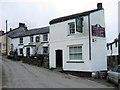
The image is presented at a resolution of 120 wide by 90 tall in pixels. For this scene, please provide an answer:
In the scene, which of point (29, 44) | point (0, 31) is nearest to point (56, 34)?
point (29, 44)

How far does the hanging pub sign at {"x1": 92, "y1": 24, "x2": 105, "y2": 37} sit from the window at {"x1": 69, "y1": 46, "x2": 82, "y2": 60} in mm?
2262

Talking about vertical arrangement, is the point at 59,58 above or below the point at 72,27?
below

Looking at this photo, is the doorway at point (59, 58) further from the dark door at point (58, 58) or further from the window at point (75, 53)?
the window at point (75, 53)

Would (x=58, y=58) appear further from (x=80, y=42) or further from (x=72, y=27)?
(x=80, y=42)

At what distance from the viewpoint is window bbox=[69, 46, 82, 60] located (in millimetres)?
26766

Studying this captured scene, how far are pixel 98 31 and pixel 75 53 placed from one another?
3.53m

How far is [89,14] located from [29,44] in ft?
87.6

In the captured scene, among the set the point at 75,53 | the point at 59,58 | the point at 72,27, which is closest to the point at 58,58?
the point at 59,58

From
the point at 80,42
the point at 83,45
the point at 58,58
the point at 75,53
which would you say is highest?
the point at 80,42

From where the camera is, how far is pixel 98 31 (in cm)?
2706

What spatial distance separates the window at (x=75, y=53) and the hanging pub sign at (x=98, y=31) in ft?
7.42

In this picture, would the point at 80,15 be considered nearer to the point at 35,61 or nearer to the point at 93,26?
the point at 93,26

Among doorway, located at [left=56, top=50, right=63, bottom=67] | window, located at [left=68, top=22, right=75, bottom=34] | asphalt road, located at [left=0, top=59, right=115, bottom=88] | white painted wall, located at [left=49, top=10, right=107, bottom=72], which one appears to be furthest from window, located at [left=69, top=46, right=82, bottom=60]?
asphalt road, located at [left=0, top=59, right=115, bottom=88]

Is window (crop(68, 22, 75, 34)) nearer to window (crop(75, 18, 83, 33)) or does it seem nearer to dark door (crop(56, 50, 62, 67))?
window (crop(75, 18, 83, 33))
